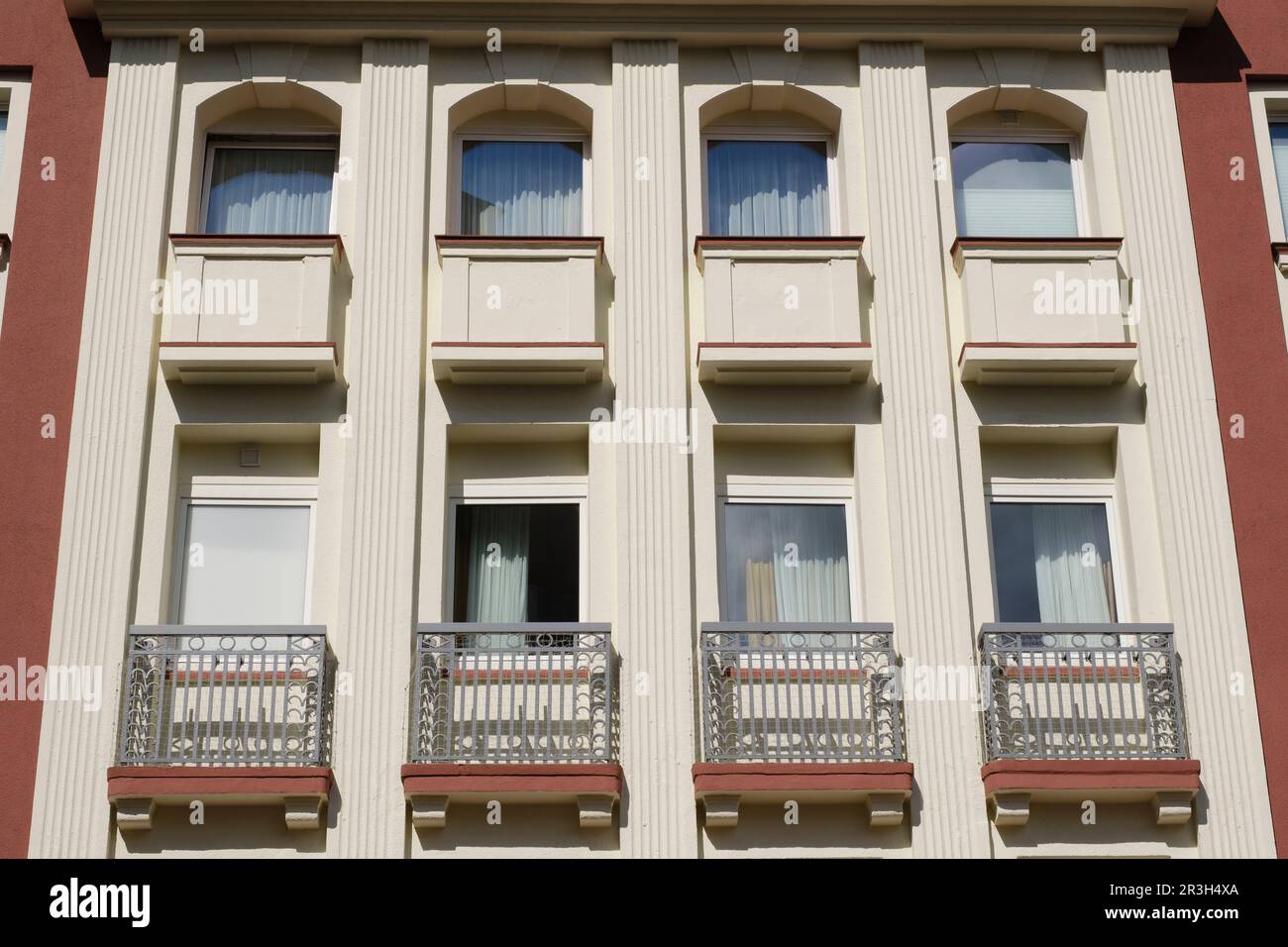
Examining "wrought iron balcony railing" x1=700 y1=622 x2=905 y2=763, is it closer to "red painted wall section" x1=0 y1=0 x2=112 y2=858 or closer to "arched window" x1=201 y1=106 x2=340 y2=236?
"red painted wall section" x1=0 y1=0 x2=112 y2=858

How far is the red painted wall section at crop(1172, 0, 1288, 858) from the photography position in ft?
47.4

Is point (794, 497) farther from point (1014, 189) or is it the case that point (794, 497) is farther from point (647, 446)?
point (1014, 189)

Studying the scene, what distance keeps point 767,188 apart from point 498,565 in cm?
456

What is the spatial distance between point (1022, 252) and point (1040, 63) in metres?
2.19

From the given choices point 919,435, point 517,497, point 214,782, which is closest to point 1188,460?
point 919,435

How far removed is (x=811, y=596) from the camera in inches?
599

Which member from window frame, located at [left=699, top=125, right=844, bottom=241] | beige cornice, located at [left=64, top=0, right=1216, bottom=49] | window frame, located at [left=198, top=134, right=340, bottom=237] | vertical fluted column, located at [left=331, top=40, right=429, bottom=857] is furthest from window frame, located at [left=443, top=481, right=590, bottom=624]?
beige cornice, located at [left=64, top=0, right=1216, bottom=49]

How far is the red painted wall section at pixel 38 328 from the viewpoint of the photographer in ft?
46.6

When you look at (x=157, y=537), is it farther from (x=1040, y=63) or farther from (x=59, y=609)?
(x=1040, y=63)

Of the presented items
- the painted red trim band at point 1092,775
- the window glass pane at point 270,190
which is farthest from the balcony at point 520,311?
the painted red trim band at point 1092,775

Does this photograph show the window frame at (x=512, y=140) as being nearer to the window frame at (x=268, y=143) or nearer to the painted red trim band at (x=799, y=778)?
the window frame at (x=268, y=143)

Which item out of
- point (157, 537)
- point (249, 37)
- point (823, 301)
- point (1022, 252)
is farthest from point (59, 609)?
point (1022, 252)

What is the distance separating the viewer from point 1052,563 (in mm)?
15406

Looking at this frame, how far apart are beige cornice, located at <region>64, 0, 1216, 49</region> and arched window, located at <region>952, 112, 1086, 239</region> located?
0.84m
